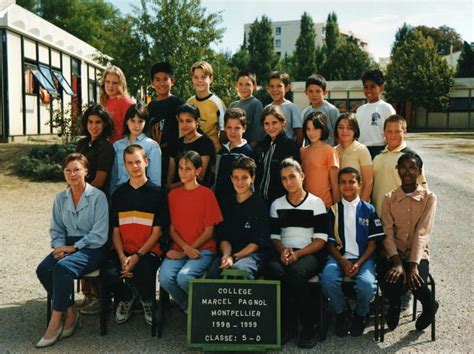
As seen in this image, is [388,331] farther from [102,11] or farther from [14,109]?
[102,11]

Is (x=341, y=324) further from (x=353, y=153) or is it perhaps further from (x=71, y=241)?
(x=71, y=241)

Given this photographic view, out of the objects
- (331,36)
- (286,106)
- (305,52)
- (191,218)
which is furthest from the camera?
(331,36)

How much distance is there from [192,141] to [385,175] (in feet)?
6.29

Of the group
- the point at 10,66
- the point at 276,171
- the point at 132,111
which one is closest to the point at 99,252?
the point at 132,111

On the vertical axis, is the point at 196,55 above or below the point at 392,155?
above

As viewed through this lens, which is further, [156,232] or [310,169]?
[310,169]

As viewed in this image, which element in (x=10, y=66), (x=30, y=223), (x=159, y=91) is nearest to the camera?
(x=159, y=91)

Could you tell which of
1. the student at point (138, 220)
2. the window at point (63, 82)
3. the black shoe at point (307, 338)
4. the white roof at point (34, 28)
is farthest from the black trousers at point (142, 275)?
the window at point (63, 82)

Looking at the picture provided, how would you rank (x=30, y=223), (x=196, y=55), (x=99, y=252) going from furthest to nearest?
(x=196, y=55), (x=30, y=223), (x=99, y=252)

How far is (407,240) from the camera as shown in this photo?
4844 mm

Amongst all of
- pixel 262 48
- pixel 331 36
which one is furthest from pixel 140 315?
pixel 331 36

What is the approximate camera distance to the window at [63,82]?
998 inches

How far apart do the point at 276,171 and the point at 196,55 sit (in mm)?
13093

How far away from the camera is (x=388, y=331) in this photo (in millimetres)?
4793
